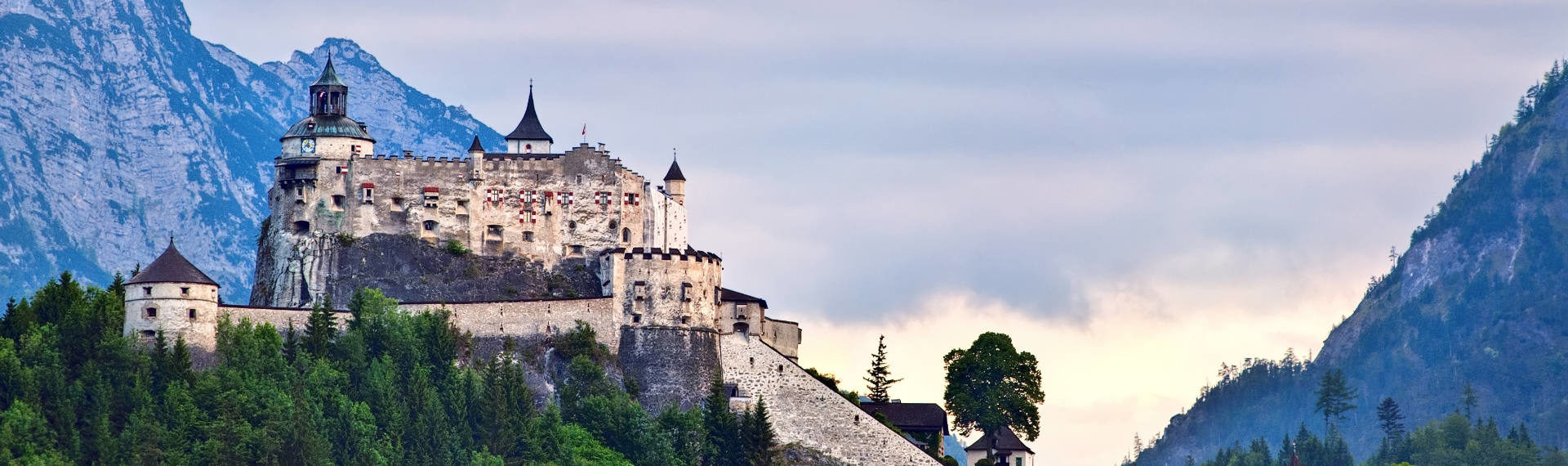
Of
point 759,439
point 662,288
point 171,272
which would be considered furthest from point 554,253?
point 171,272

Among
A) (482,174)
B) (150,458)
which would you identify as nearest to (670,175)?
(482,174)

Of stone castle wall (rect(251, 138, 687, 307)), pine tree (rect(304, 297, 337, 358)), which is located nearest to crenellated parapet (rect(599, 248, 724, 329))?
stone castle wall (rect(251, 138, 687, 307))

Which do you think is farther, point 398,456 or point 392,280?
point 392,280

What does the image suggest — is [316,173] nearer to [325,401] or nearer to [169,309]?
[169,309]

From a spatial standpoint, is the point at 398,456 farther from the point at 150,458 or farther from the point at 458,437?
the point at 150,458

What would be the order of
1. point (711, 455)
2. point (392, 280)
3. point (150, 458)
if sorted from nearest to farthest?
point (150, 458) → point (711, 455) → point (392, 280)

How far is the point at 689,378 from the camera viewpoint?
377ft

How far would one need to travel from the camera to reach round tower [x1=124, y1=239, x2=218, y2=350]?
108938 millimetres

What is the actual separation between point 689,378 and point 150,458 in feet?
78.3

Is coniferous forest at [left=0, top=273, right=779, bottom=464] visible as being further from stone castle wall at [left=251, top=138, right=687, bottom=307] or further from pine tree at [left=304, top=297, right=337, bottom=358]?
stone castle wall at [left=251, top=138, right=687, bottom=307]

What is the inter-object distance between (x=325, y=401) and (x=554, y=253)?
53.1ft

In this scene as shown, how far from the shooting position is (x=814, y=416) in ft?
376

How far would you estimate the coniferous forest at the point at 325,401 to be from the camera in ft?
346

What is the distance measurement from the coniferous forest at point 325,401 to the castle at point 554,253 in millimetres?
1392
